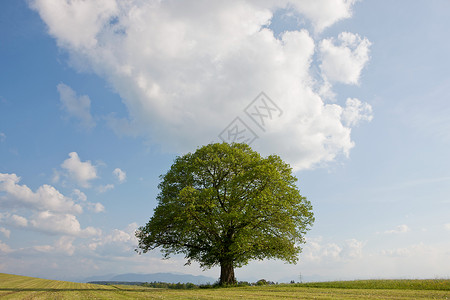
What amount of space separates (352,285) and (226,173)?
19300 millimetres

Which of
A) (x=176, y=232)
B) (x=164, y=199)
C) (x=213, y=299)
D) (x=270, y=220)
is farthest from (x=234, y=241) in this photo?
(x=213, y=299)

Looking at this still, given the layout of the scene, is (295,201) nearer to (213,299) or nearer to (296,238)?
(296,238)

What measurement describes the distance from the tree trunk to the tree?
12cm

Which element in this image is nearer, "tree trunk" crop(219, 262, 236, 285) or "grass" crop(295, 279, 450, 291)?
"grass" crop(295, 279, 450, 291)

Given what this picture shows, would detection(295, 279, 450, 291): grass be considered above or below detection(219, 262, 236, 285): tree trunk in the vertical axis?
below

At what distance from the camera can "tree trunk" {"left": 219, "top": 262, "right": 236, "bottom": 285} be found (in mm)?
38656

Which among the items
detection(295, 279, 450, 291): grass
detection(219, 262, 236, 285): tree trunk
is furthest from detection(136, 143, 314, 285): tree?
detection(295, 279, 450, 291): grass

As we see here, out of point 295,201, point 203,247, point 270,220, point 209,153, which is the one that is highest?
point 209,153

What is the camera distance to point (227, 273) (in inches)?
1542

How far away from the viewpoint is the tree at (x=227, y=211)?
36.2 meters

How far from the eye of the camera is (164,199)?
4038cm

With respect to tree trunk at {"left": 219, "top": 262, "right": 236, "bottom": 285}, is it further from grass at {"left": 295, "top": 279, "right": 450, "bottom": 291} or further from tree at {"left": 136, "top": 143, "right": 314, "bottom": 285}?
grass at {"left": 295, "top": 279, "right": 450, "bottom": 291}

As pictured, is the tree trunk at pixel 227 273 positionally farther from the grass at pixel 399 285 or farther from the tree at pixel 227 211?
the grass at pixel 399 285

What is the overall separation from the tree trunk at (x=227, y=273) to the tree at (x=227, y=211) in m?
0.12
